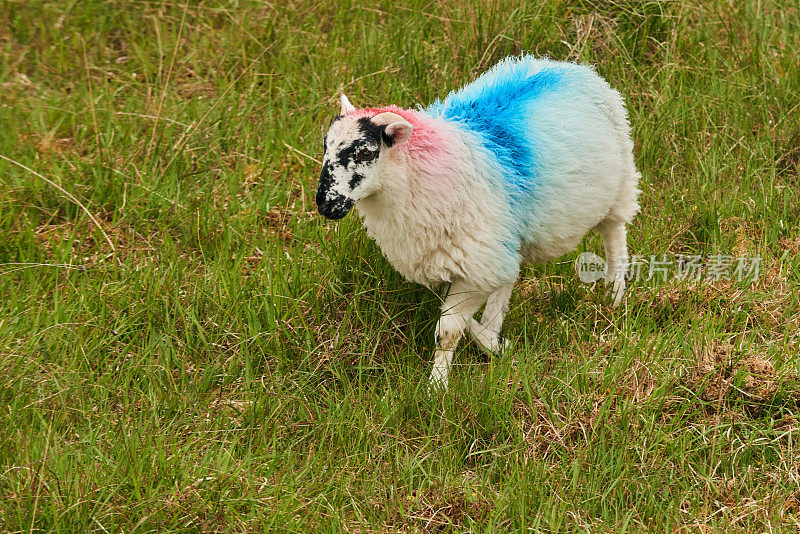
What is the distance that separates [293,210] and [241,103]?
107 cm

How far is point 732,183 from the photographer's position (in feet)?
17.2

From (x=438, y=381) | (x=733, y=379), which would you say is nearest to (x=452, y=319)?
(x=438, y=381)

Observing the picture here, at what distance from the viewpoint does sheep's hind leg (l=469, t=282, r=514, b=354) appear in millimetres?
4262

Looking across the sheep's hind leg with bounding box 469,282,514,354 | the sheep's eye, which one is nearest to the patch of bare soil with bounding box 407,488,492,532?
→ the sheep's hind leg with bounding box 469,282,514,354

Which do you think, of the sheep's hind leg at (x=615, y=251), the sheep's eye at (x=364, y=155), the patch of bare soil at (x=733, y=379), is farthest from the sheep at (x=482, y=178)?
the patch of bare soil at (x=733, y=379)

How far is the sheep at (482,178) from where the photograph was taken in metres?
3.72

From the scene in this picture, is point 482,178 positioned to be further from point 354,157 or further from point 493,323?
point 493,323

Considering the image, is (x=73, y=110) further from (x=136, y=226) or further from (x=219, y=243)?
(x=219, y=243)

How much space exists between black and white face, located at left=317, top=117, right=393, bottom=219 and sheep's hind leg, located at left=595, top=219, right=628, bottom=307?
1.55 m

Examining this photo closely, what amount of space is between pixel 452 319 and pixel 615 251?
120cm

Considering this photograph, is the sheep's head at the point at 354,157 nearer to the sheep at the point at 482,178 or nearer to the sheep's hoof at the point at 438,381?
the sheep at the point at 482,178

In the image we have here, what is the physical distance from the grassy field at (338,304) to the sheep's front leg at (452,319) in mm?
113

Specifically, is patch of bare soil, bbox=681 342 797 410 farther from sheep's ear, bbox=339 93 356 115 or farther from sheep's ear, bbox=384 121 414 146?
sheep's ear, bbox=339 93 356 115

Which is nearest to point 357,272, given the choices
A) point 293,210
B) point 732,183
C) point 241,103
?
point 293,210
